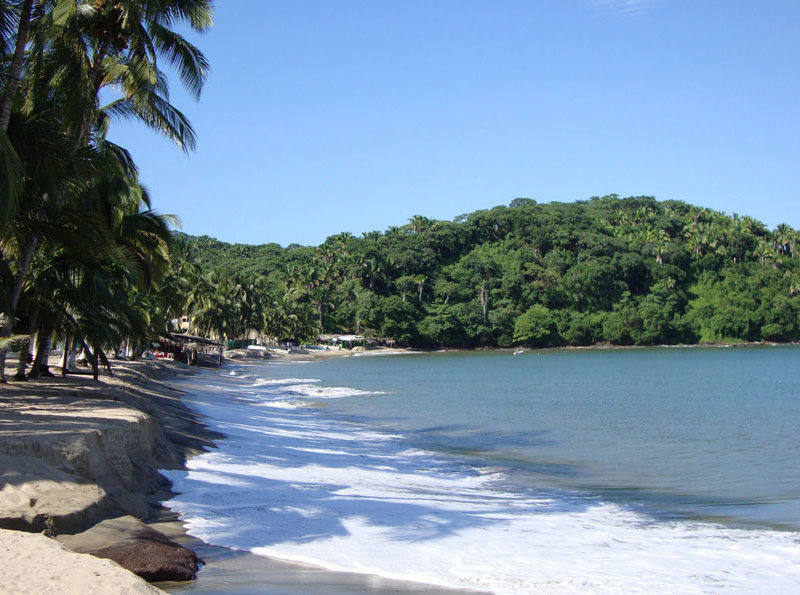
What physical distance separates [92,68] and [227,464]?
9010mm

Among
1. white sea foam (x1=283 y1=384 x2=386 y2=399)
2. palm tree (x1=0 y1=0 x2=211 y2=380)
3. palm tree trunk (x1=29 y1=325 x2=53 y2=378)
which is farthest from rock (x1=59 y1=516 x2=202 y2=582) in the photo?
white sea foam (x1=283 y1=384 x2=386 y2=399)

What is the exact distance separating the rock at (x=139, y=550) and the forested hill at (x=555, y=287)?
89435mm

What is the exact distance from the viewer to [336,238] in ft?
409

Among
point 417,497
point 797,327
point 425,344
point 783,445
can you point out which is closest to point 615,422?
point 783,445

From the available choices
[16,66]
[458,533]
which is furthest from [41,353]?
[458,533]

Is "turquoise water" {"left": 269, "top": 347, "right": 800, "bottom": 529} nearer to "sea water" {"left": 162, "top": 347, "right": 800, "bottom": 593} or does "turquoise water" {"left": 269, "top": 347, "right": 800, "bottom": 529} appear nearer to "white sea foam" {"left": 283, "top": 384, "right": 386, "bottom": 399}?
"sea water" {"left": 162, "top": 347, "right": 800, "bottom": 593}

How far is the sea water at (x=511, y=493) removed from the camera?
7984 millimetres

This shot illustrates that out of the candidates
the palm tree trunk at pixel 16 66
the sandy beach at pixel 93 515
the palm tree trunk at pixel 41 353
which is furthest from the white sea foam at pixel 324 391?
the palm tree trunk at pixel 16 66

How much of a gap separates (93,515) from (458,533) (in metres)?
4.42

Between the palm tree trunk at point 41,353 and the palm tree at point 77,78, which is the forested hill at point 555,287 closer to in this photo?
the palm tree trunk at point 41,353

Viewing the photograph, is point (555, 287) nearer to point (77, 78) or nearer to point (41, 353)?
point (41, 353)

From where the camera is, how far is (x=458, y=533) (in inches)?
364

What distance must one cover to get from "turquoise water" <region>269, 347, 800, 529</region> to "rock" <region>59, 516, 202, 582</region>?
8.09 meters

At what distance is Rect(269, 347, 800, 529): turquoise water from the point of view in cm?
1382
